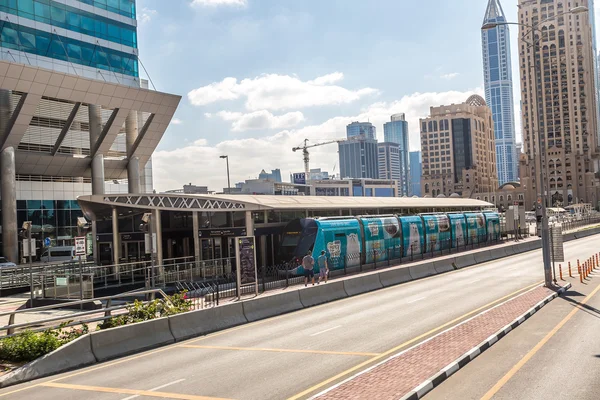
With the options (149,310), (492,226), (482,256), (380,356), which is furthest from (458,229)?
(380,356)

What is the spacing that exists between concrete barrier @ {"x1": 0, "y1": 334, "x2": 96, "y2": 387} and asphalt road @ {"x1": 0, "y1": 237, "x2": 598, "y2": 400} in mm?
407

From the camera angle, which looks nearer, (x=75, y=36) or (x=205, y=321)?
(x=205, y=321)

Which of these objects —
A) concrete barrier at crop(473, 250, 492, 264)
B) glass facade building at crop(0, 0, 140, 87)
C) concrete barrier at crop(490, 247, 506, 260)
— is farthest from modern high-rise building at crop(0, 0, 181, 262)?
concrete barrier at crop(490, 247, 506, 260)

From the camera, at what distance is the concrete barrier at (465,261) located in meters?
37.8

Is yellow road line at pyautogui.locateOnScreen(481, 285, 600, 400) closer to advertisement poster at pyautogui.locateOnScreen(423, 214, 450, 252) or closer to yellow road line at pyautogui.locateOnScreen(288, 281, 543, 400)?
yellow road line at pyautogui.locateOnScreen(288, 281, 543, 400)

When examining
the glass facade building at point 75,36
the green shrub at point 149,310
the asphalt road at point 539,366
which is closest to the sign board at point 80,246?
the green shrub at point 149,310

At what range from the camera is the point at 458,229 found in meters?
49.2

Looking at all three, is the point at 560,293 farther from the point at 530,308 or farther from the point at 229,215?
the point at 229,215

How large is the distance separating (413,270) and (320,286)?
940 cm

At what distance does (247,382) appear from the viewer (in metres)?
12.0

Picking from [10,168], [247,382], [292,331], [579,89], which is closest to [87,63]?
[10,168]

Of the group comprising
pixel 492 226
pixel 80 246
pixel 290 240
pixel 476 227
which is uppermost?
pixel 80 246

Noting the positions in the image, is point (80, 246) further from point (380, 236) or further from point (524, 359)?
point (380, 236)

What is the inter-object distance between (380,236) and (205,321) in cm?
2052
